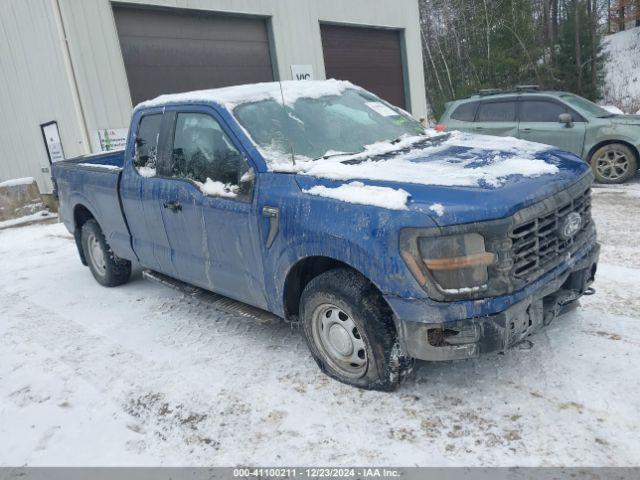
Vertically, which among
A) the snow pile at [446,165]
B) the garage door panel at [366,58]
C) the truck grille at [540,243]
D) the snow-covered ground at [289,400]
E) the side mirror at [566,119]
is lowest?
the snow-covered ground at [289,400]

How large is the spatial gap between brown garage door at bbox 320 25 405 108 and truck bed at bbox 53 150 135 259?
9.06m

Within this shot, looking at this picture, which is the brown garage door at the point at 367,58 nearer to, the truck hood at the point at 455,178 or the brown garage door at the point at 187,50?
the brown garage door at the point at 187,50

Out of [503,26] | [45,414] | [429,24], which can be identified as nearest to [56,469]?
[45,414]

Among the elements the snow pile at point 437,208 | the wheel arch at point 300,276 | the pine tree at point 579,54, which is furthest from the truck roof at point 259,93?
the pine tree at point 579,54

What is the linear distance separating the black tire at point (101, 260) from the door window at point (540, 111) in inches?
287

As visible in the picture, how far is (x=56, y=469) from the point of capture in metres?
2.82

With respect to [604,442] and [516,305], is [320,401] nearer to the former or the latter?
[516,305]

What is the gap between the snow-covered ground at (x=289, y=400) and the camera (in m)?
2.71

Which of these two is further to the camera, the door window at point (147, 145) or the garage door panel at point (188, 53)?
the garage door panel at point (188, 53)

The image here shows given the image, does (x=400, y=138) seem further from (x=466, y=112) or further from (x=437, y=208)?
(x=466, y=112)

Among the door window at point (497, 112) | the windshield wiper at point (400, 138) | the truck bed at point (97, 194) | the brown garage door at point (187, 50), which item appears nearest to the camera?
the windshield wiper at point (400, 138)

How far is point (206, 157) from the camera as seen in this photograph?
3.87 m

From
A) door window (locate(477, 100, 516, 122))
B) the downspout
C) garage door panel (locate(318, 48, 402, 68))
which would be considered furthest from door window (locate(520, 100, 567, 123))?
the downspout

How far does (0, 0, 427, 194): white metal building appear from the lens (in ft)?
31.0
